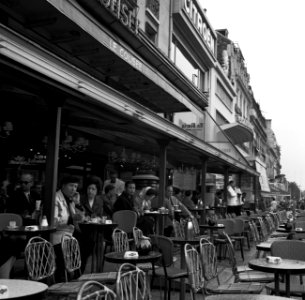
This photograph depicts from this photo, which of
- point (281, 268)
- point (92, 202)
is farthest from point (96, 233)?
point (281, 268)

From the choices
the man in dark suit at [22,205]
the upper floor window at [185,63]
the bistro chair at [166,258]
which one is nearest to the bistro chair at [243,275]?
the bistro chair at [166,258]

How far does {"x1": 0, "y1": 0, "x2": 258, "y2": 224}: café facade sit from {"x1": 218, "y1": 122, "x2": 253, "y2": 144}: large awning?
7.76m

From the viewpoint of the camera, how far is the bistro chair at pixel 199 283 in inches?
204

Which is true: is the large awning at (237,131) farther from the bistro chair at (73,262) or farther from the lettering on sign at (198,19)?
the bistro chair at (73,262)

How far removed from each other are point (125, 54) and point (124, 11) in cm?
168

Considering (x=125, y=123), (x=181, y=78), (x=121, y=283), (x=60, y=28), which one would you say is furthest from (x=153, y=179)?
(x=121, y=283)

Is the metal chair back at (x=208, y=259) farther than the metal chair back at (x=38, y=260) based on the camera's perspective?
Yes

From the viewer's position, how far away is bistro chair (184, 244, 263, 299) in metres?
5.17

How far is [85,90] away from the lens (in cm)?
628

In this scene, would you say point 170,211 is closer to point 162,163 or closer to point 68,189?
point 162,163

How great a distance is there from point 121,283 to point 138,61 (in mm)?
Result: 8358

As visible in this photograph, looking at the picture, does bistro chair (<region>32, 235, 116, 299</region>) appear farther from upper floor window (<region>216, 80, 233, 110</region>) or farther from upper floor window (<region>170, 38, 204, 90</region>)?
upper floor window (<region>216, 80, 233, 110</region>)

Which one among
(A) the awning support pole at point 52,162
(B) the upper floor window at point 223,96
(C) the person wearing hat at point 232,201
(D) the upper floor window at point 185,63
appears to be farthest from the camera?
(B) the upper floor window at point 223,96

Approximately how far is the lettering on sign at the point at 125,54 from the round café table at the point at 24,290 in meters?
7.03
